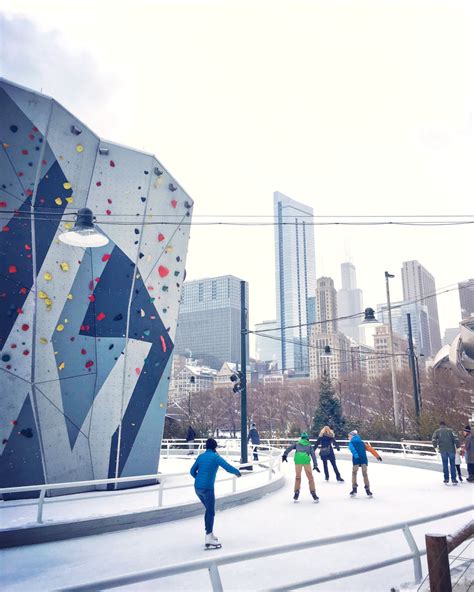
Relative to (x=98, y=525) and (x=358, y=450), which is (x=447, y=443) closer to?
(x=358, y=450)

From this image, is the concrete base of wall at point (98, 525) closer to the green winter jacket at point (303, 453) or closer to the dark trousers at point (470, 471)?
the green winter jacket at point (303, 453)

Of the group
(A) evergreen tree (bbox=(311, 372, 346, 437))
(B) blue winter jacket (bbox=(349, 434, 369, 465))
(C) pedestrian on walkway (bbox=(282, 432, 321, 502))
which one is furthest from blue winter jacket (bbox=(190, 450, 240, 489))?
(A) evergreen tree (bbox=(311, 372, 346, 437))

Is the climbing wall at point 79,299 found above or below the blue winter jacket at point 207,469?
above

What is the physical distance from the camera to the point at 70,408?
40.6ft

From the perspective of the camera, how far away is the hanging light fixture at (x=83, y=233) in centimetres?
923

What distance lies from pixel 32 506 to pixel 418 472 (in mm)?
12971

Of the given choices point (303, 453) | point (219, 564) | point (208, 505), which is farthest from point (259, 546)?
point (303, 453)

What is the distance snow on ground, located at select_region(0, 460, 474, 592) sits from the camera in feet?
19.8

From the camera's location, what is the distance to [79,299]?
1291 cm

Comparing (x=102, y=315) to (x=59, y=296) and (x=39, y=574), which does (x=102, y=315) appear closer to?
(x=59, y=296)

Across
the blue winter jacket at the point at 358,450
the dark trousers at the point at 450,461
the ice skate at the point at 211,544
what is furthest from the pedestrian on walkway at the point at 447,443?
the ice skate at the point at 211,544

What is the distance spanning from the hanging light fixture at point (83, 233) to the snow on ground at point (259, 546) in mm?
5262

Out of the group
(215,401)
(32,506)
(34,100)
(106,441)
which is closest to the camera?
(32,506)

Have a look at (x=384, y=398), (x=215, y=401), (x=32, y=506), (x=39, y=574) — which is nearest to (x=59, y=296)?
(x=32, y=506)
